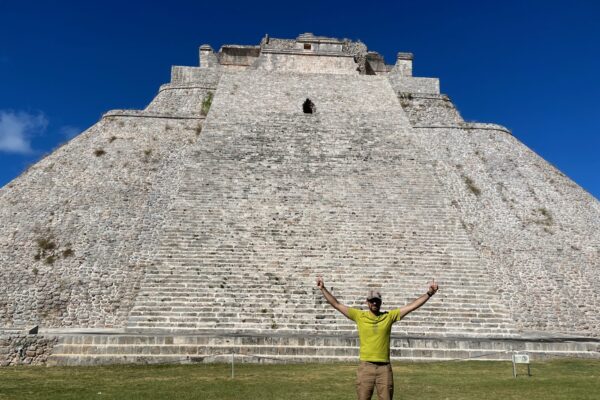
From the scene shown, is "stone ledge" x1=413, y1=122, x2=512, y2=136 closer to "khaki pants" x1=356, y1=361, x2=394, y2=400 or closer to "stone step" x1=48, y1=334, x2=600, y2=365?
"stone step" x1=48, y1=334, x2=600, y2=365

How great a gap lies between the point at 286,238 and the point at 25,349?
5473 millimetres

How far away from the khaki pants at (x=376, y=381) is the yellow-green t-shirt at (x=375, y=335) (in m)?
0.05

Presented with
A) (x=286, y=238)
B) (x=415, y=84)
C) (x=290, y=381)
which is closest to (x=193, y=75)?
(x=415, y=84)

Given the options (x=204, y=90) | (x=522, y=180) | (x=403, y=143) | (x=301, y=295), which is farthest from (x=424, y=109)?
(x=301, y=295)

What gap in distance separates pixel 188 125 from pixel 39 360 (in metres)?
9.40

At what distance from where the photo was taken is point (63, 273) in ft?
33.2

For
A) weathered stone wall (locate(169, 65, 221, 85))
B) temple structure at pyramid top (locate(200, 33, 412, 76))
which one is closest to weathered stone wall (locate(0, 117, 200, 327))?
weathered stone wall (locate(169, 65, 221, 85))

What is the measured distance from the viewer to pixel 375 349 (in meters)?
3.25

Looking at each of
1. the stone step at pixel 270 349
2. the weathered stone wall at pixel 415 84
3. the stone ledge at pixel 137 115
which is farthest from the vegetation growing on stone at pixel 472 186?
the stone ledge at pixel 137 115

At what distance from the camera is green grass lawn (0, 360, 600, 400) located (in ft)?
16.5

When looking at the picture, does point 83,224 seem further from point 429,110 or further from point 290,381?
point 429,110

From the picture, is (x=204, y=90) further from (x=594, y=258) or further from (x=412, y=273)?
(x=594, y=258)

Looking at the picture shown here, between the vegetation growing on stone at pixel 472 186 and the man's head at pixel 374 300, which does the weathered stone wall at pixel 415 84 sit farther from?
the man's head at pixel 374 300

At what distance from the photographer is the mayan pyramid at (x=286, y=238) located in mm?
8867
